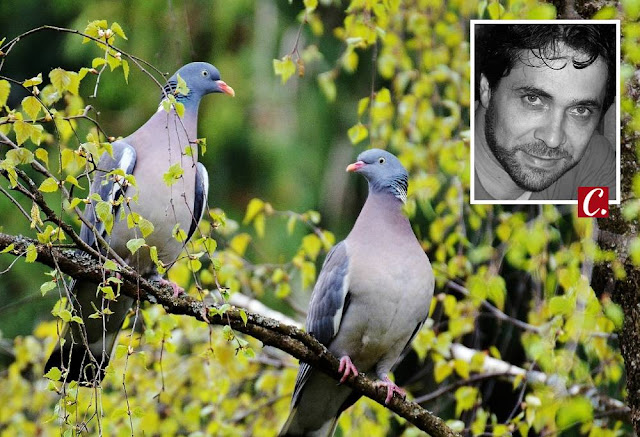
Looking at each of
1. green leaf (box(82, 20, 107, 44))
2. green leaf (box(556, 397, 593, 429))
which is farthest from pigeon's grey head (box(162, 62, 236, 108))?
green leaf (box(556, 397, 593, 429))

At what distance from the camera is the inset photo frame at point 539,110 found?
2510mm

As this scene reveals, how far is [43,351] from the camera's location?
12.9 ft

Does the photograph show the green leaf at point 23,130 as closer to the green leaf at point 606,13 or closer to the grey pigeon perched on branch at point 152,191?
the grey pigeon perched on branch at point 152,191

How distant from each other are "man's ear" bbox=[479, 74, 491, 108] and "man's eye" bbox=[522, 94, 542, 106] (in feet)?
0.35

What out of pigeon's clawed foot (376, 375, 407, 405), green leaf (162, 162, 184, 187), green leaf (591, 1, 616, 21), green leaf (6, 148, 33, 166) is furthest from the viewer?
pigeon's clawed foot (376, 375, 407, 405)

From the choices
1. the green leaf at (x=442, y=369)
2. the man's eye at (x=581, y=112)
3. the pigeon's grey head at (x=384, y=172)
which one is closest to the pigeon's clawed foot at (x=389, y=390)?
the pigeon's grey head at (x=384, y=172)

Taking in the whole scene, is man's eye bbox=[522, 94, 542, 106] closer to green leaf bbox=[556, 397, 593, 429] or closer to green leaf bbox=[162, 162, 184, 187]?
green leaf bbox=[556, 397, 593, 429]

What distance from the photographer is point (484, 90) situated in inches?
108

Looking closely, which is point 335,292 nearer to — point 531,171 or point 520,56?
point 531,171

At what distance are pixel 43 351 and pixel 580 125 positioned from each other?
248 cm

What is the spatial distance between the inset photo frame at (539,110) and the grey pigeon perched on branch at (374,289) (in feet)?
0.90

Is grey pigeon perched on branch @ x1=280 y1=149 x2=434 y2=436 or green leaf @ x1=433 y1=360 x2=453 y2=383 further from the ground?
grey pigeon perched on branch @ x1=280 y1=149 x2=434 y2=436

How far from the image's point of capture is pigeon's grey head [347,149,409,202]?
107 inches

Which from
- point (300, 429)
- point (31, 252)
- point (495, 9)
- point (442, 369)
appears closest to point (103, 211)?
point (31, 252)
